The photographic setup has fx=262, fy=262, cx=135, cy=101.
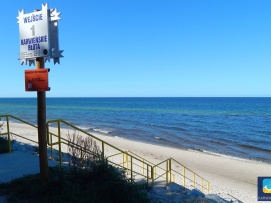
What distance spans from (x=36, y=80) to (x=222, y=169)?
16.1m

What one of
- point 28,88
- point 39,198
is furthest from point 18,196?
point 28,88

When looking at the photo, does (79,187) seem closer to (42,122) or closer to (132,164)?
(42,122)

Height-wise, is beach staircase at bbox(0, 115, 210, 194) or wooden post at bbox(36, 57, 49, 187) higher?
wooden post at bbox(36, 57, 49, 187)

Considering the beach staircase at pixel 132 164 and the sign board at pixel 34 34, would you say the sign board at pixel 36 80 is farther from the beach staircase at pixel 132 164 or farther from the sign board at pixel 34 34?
the beach staircase at pixel 132 164

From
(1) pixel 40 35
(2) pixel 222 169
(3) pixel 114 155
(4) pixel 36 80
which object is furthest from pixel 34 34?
(2) pixel 222 169

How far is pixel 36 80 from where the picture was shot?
4.55 metres

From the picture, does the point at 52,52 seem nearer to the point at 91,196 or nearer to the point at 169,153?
the point at 91,196

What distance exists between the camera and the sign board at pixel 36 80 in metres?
4.48

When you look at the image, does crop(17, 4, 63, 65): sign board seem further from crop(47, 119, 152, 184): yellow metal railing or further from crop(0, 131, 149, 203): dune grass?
crop(0, 131, 149, 203): dune grass

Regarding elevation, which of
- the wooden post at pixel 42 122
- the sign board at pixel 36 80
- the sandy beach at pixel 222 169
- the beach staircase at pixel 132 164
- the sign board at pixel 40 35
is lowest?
the sandy beach at pixel 222 169

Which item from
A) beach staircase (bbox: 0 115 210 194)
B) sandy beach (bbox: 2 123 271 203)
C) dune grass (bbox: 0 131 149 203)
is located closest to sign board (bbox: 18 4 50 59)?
beach staircase (bbox: 0 115 210 194)

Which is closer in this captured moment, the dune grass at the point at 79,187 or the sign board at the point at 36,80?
the sign board at the point at 36,80

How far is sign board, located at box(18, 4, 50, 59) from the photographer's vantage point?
175 inches

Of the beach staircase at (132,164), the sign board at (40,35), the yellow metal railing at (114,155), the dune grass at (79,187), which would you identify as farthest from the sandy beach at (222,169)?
the sign board at (40,35)
